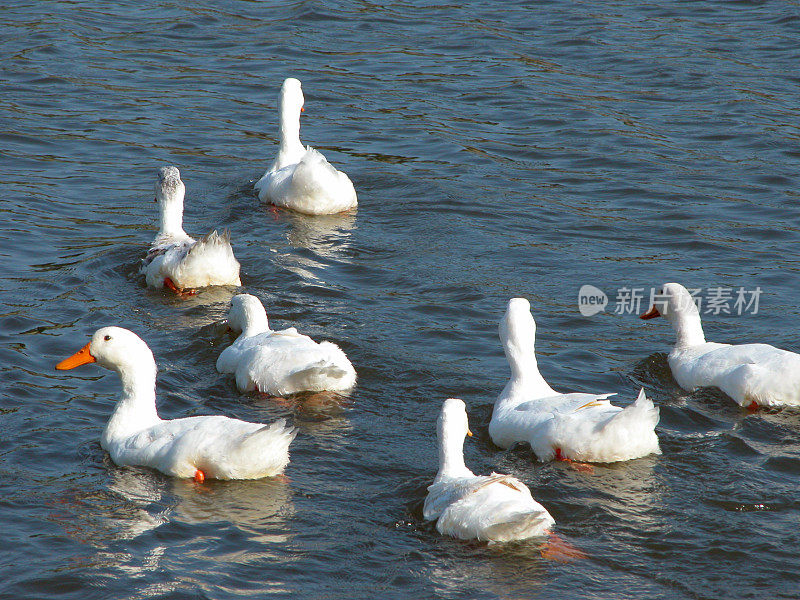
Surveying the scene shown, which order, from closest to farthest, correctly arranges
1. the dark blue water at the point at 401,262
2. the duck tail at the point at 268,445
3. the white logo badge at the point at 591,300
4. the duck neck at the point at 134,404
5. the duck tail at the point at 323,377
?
the dark blue water at the point at 401,262 → the duck tail at the point at 268,445 → the duck neck at the point at 134,404 → the duck tail at the point at 323,377 → the white logo badge at the point at 591,300

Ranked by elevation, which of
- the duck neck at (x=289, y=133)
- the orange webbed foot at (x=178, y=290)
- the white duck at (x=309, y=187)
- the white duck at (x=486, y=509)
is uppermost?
the duck neck at (x=289, y=133)

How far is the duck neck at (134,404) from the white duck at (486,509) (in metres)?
2.08

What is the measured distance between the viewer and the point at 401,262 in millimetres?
10820

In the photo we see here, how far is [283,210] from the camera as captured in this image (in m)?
12.6

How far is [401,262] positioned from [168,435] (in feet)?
14.4

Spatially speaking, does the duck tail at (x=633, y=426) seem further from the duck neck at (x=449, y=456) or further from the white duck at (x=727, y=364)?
the white duck at (x=727, y=364)

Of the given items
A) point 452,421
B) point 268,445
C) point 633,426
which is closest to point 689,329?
point 633,426

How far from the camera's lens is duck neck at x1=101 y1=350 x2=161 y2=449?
279 inches

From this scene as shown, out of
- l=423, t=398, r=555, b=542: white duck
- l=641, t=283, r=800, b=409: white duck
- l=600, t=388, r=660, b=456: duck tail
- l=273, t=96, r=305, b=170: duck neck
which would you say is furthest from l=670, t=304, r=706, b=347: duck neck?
l=273, t=96, r=305, b=170: duck neck

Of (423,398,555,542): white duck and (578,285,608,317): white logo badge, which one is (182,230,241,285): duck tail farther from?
(423,398,555,542): white duck

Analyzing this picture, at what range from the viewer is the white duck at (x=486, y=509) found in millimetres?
5824

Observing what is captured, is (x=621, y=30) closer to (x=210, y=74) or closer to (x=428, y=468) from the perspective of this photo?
(x=210, y=74)

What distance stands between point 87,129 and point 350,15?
6.55 m

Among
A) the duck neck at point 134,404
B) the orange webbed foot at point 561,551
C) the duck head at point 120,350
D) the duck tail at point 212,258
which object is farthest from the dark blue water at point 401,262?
the duck head at point 120,350
